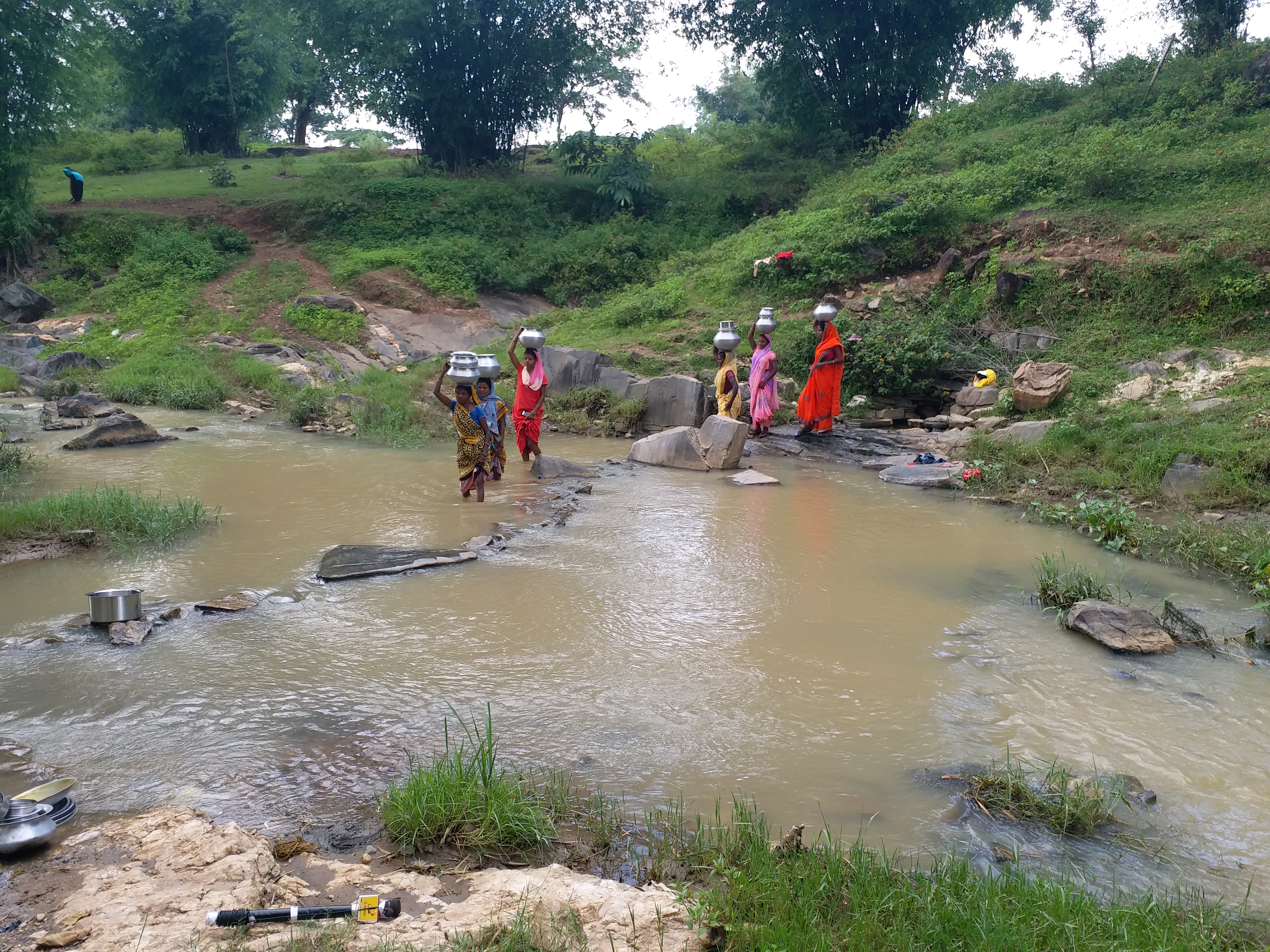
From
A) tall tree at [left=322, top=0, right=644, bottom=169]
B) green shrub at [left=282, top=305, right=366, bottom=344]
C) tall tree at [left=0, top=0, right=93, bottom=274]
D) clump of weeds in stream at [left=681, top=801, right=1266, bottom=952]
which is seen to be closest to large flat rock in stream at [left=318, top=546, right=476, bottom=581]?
clump of weeds in stream at [left=681, top=801, right=1266, bottom=952]

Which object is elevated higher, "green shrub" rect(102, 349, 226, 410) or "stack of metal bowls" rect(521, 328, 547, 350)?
"stack of metal bowls" rect(521, 328, 547, 350)

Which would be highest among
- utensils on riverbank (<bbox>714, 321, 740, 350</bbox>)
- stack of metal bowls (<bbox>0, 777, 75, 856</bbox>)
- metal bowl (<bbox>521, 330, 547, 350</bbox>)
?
utensils on riverbank (<bbox>714, 321, 740, 350</bbox>)

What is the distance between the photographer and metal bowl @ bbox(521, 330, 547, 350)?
923 centimetres

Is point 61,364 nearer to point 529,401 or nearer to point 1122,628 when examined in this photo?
Answer: point 529,401

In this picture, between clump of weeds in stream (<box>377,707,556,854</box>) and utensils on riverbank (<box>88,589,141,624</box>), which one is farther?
utensils on riverbank (<box>88,589,141,624</box>)

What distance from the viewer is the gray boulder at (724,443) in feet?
32.7

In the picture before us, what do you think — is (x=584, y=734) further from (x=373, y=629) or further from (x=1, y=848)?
(x=1, y=848)

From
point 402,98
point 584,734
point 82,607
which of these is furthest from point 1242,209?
point 402,98

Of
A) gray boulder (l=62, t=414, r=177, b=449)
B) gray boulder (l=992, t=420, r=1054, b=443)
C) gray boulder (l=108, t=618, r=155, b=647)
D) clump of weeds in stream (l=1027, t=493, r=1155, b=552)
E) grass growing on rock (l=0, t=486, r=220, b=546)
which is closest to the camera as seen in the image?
gray boulder (l=108, t=618, r=155, b=647)

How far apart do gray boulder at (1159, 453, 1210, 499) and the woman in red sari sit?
6067mm

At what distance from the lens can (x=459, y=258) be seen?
66.1 ft

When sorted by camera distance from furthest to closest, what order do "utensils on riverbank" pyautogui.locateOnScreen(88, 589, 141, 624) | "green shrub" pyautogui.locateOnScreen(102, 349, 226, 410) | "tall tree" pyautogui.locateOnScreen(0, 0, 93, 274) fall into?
"tall tree" pyautogui.locateOnScreen(0, 0, 93, 274) < "green shrub" pyautogui.locateOnScreen(102, 349, 226, 410) < "utensils on riverbank" pyautogui.locateOnScreen(88, 589, 141, 624)

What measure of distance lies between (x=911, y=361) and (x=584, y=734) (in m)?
9.50

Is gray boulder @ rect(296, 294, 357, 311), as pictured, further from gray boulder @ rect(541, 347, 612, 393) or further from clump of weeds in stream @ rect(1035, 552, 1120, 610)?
clump of weeds in stream @ rect(1035, 552, 1120, 610)
